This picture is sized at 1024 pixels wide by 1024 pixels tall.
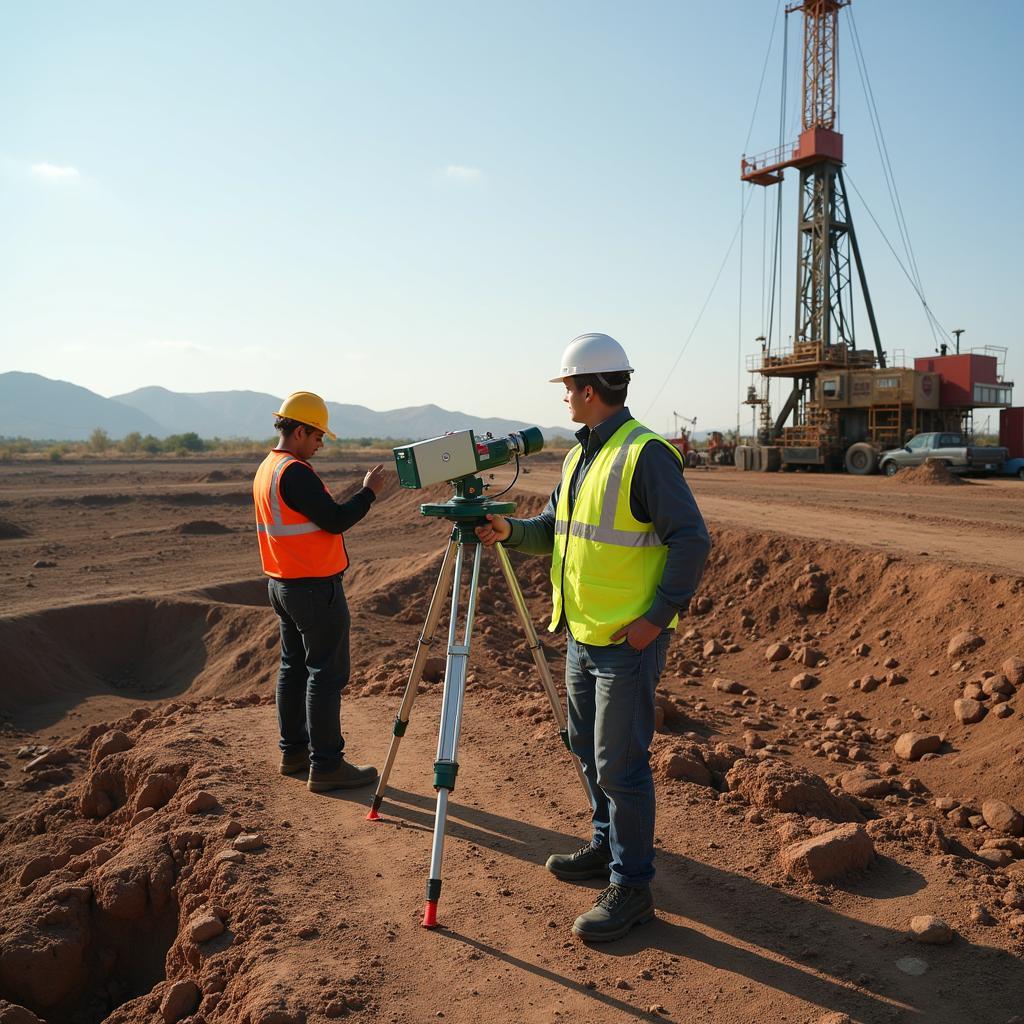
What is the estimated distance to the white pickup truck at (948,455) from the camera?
2092cm

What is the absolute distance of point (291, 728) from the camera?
4.94m

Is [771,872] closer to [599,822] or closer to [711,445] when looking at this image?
[599,822]

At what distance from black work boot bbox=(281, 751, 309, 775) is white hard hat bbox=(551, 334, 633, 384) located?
308 centimetres

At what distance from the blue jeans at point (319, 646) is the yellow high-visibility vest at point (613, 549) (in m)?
1.80

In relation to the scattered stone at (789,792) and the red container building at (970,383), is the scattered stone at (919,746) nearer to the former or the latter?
the scattered stone at (789,792)

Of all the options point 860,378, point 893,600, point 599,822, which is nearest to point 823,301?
point 860,378

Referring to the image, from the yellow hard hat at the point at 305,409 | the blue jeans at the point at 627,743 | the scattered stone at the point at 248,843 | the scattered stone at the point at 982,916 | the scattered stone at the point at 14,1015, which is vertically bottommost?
the scattered stone at the point at 14,1015

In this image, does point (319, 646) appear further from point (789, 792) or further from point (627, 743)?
point (789, 792)

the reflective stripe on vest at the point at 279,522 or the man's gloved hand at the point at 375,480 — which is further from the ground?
the man's gloved hand at the point at 375,480

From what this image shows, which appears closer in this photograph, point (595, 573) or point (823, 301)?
point (595, 573)

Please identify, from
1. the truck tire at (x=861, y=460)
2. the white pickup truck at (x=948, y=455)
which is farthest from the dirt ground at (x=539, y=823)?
the truck tire at (x=861, y=460)

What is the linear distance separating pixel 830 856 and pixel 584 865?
1.11 m

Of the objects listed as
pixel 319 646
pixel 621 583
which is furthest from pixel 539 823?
pixel 621 583

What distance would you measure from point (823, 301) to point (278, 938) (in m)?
33.9
